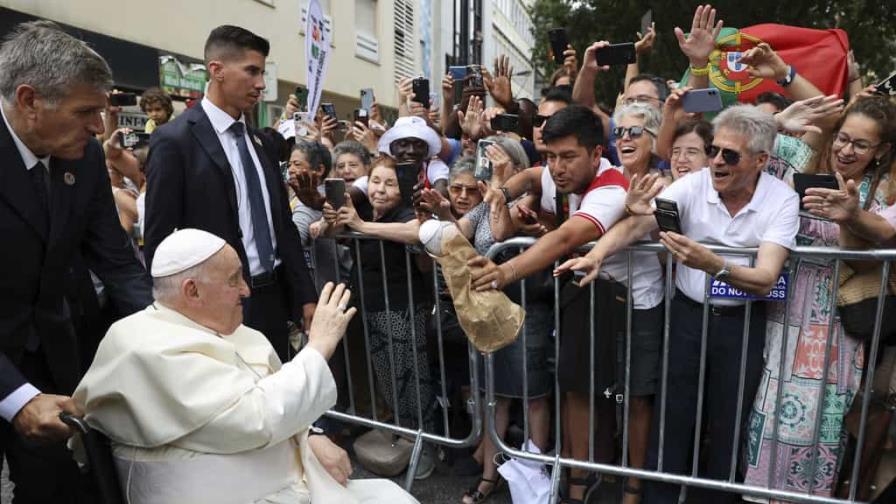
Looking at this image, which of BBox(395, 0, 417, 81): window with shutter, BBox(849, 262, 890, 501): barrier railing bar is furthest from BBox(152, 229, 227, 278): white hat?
BBox(395, 0, 417, 81): window with shutter

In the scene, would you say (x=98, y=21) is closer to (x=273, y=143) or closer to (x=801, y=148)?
(x=273, y=143)

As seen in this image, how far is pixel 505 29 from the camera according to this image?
4950cm

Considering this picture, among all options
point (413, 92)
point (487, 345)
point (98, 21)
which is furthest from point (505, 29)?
point (487, 345)

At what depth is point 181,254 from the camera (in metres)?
2.18

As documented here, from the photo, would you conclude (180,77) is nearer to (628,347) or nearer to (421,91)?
(421,91)

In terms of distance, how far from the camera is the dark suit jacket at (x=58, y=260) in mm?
2299

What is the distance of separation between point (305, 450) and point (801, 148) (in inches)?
107

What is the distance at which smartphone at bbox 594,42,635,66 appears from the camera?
4500 millimetres

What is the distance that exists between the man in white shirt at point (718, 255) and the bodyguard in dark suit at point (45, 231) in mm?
1852

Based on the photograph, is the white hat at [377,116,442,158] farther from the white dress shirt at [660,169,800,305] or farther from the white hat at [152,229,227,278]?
the white hat at [152,229,227,278]

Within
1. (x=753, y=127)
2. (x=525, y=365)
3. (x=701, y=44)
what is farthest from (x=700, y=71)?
(x=525, y=365)

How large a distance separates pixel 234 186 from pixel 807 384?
2641 mm

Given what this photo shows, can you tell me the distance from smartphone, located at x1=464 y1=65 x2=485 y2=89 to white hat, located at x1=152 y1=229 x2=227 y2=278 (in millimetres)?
3647

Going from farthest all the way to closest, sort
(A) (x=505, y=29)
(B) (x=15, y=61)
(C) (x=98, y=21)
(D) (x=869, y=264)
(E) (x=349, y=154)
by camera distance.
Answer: (A) (x=505, y=29) < (C) (x=98, y=21) < (E) (x=349, y=154) < (D) (x=869, y=264) < (B) (x=15, y=61)
